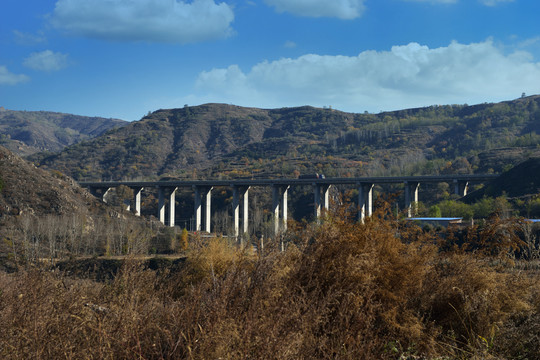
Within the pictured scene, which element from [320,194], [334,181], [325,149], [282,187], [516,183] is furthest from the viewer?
[325,149]

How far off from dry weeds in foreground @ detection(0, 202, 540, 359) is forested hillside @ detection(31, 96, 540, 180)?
9695 cm

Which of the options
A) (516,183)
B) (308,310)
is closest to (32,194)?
(308,310)

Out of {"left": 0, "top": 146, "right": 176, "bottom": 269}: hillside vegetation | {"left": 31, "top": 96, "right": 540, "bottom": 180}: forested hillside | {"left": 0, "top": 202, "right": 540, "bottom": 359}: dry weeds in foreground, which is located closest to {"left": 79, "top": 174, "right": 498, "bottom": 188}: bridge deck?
{"left": 0, "top": 146, "right": 176, "bottom": 269}: hillside vegetation

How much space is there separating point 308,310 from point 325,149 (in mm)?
155763

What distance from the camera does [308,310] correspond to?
4.22 m

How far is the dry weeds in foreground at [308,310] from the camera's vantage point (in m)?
3.75

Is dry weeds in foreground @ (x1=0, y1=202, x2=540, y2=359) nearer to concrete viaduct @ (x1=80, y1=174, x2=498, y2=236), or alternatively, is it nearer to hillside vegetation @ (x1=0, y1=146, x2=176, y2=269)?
hillside vegetation @ (x1=0, y1=146, x2=176, y2=269)

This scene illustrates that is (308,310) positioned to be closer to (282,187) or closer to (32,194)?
(32,194)

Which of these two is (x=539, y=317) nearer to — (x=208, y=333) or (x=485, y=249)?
(x=485, y=249)

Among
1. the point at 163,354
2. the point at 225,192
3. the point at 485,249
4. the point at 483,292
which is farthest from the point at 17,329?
the point at 225,192

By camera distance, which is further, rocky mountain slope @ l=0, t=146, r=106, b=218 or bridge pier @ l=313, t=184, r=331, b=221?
bridge pier @ l=313, t=184, r=331, b=221

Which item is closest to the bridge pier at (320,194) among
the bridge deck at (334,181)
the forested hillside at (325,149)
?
the bridge deck at (334,181)

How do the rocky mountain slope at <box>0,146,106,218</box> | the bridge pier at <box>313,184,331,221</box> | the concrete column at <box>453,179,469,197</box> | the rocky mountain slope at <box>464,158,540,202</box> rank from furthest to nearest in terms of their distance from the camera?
1. the bridge pier at <box>313,184,331,221</box>
2. the concrete column at <box>453,179,469,197</box>
3. the rocky mountain slope at <box>464,158,540,202</box>
4. the rocky mountain slope at <box>0,146,106,218</box>

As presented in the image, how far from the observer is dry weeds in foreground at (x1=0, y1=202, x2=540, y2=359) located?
12.3 ft
